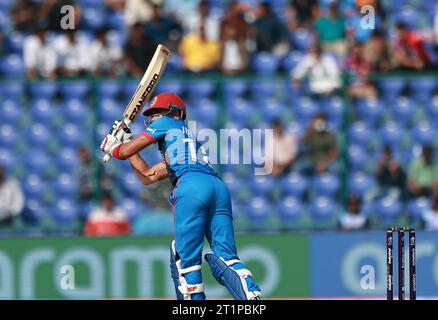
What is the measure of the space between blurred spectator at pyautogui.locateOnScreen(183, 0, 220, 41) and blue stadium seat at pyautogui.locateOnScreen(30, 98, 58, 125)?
211 centimetres

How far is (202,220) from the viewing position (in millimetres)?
10047

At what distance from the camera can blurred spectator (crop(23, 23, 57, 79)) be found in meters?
15.5

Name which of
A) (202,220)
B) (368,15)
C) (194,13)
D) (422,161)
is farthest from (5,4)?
(202,220)

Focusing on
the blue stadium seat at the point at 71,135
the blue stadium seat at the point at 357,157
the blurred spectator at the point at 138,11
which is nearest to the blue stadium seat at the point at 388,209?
→ the blue stadium seat at the point at 357,157

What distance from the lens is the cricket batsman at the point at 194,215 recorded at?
10.0m

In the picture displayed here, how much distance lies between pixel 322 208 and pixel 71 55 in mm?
3732

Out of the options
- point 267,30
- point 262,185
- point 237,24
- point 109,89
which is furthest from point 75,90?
point 267,30

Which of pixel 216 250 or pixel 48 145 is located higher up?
pixel 48 145

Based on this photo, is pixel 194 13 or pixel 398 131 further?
pixel 194 13

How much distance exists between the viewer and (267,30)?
52.1ft

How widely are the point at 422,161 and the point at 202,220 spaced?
512cm

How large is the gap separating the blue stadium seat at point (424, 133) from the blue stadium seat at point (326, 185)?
113cm

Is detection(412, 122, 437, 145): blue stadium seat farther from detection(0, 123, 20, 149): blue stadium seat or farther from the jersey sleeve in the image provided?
the jersey sleeve

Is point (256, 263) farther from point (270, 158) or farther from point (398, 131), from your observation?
point (398, 131)
